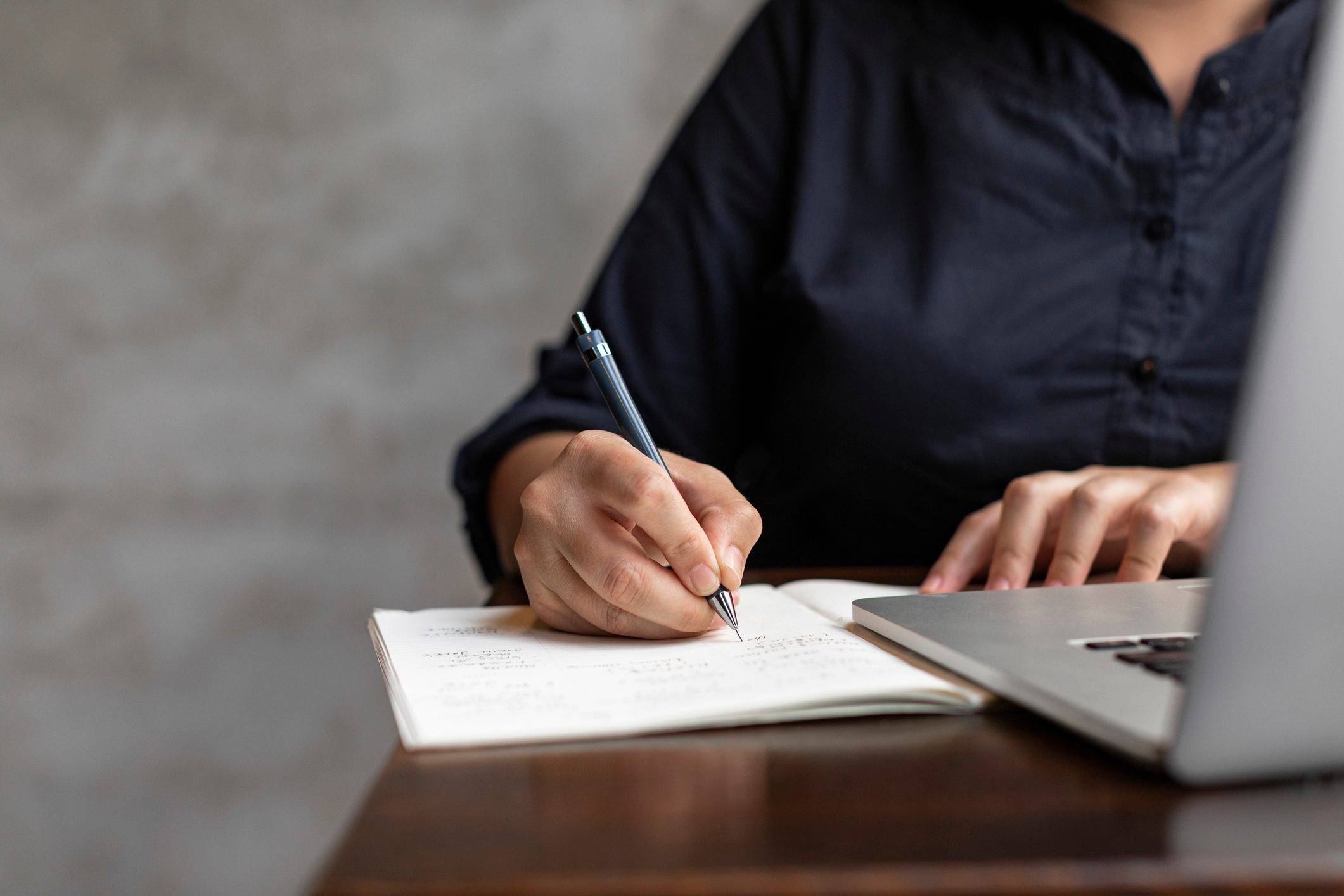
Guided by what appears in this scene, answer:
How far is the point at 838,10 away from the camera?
99cm

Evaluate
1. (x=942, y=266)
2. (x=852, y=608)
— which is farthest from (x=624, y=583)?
(x=942, y=266)

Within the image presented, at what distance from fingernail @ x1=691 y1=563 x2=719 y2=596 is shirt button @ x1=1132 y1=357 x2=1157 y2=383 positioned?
583 millimetres

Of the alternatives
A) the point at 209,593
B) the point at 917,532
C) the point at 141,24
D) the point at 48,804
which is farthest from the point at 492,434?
the point at 48,804

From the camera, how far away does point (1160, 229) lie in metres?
0.88

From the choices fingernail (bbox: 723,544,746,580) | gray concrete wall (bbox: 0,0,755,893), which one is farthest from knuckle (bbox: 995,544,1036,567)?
gray concrete wall (bbox: 0,0,755,893)

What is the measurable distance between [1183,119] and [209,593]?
1428 mm

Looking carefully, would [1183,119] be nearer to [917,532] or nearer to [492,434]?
[917,532]

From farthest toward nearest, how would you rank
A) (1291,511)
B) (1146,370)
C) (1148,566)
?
(1146,370) → (1148,566) → (1291,511)

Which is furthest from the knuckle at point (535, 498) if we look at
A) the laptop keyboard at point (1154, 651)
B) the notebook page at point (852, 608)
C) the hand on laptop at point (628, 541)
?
the laptop keyboard at point (1154, 651)

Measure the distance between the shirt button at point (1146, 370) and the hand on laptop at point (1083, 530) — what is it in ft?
0.75

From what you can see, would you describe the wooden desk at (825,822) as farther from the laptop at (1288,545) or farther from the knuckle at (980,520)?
the knuckle at (980,520)

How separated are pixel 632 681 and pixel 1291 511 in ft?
0.78

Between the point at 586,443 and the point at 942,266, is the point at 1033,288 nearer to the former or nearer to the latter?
the point at 942,266

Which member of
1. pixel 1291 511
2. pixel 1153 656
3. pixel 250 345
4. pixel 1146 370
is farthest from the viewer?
pixel 250 345
